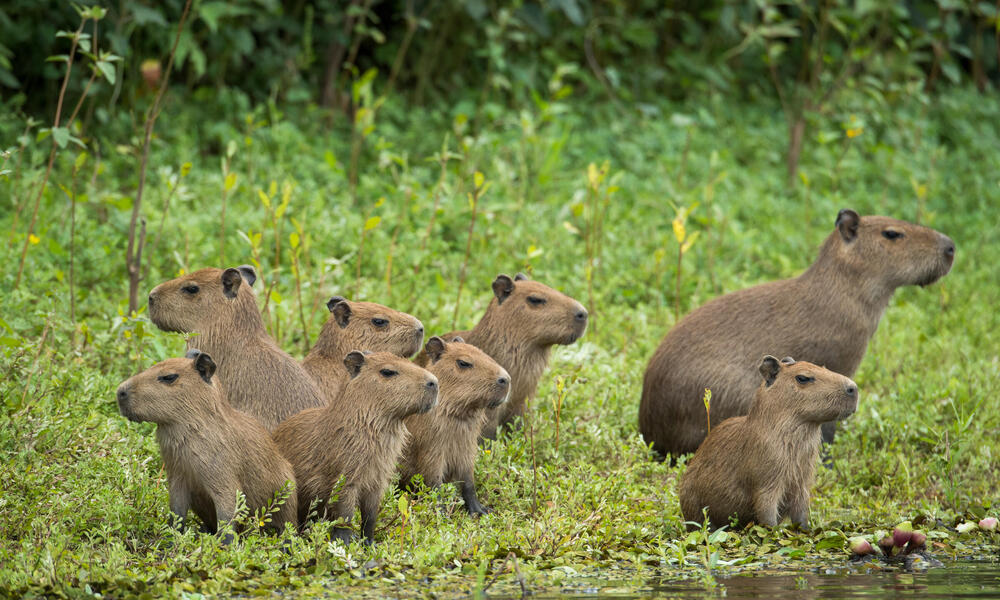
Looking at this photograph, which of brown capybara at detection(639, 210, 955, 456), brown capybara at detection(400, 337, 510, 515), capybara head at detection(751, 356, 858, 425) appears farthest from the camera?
brown capybara at detection(639, 210, 955, 456)

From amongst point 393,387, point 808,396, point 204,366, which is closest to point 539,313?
point 393,387

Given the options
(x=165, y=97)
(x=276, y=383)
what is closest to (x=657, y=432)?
(x=276, y=383)

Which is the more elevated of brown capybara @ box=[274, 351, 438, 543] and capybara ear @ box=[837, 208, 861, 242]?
capybara ear @ box=[837, 208, 861, 242]

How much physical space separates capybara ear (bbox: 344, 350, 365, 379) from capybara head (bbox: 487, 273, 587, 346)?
1341mm

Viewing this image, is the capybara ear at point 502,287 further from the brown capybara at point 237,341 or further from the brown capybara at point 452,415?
the brown capybara at point 237,341

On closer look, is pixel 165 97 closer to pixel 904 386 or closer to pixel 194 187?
pixel 194 187

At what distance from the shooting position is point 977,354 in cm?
780

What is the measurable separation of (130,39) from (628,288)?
15.6 feet

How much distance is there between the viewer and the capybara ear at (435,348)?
521 cm

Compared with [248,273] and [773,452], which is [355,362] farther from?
[773,452]

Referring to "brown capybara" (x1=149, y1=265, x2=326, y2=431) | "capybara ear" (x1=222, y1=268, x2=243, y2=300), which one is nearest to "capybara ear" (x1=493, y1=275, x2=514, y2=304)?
"brown capybara" (x1=149, y1=265, x2=326, y2=431)

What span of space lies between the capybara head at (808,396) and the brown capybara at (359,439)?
1374 mm

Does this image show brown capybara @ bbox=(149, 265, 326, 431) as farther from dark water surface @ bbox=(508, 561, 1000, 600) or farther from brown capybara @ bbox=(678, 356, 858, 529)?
brown capybara @ bbox=(678, 356, 858, 529)

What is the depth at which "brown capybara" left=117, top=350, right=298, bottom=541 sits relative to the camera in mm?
4383
